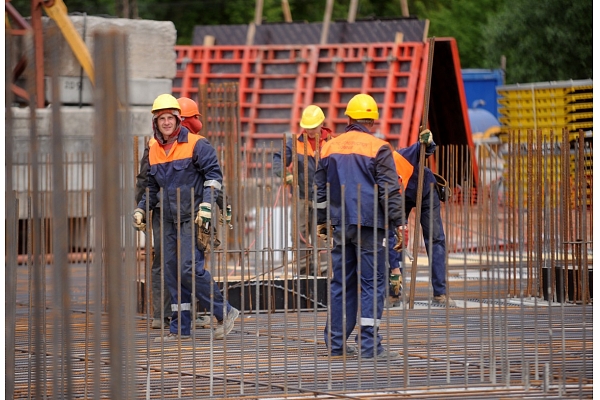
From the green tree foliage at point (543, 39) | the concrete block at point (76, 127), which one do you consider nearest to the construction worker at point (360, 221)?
the concrete block at point (76, 127)

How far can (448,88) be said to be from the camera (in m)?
19.2

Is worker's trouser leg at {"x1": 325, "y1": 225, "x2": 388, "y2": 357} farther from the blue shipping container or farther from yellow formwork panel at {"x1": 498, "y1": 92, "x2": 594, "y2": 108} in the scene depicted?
the blue shipping container

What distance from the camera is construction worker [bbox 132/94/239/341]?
8.23 m

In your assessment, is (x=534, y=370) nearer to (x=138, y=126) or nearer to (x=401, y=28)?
(x=138, y=126)

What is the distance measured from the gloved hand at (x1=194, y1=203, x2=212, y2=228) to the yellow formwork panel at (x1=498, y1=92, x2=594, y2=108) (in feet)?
44.2

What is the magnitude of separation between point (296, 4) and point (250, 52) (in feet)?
51.5

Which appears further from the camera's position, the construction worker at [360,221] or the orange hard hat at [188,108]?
the orange hard hat at [188,108]

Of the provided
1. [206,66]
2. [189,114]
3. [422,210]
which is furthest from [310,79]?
[189,114]

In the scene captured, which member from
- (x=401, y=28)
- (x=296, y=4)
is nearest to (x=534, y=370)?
(x=401, y=28)

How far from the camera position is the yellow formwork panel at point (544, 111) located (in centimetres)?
2070

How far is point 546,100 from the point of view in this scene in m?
21.4

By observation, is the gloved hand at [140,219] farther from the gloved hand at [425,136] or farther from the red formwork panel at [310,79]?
the red formwork panel at [310,79]

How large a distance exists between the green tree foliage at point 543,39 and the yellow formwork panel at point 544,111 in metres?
2.55

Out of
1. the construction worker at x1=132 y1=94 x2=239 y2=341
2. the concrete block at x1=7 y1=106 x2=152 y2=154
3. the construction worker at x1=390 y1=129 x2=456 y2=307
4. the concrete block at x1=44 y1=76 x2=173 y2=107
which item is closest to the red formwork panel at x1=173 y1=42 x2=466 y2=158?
the concrete block at x1=44 y1=76 x2=173 y2=107
